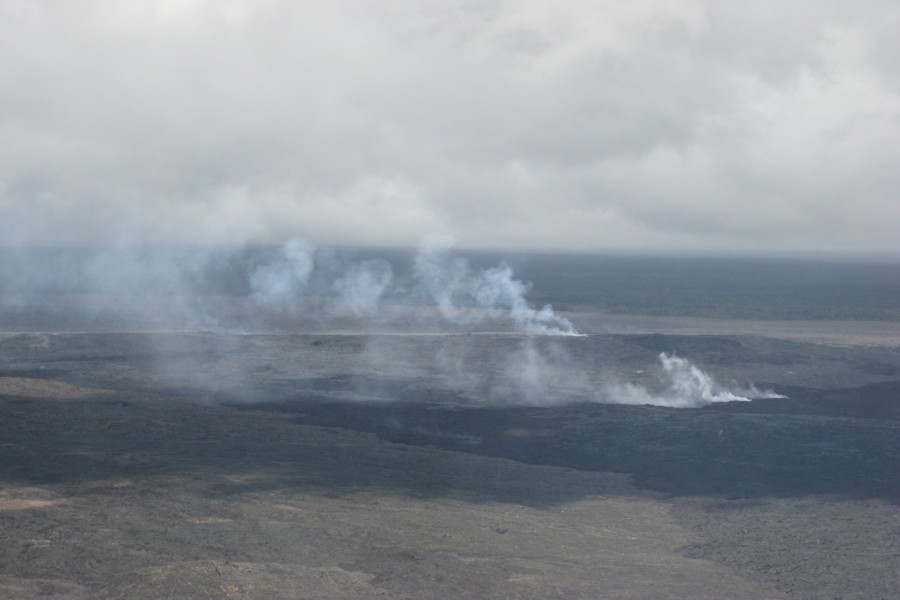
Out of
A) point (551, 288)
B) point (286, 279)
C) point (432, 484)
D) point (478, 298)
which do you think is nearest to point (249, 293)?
point (286, 279)

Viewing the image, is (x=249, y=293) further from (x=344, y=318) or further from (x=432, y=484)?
(x=432, y=484)

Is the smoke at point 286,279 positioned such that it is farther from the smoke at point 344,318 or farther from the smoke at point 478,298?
the smoke at point 478,298

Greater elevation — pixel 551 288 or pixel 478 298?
pixel 551 288

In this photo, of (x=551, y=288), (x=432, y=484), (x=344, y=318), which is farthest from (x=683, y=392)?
(x=551, y=288)

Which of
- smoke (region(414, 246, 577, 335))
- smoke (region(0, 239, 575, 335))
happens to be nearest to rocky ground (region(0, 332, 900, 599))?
smoke (region(0, 239, 575, 335))

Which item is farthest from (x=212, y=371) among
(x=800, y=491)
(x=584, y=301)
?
(x=584, y=301)

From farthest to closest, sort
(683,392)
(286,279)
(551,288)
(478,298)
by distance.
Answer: (551,288) < (286,279) < (478,298) < (683,392)

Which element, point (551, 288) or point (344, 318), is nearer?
point (344, 318)

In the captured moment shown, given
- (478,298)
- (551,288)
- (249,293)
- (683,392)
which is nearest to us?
(683,392)

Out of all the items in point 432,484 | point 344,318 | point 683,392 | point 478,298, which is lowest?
point 432,484
